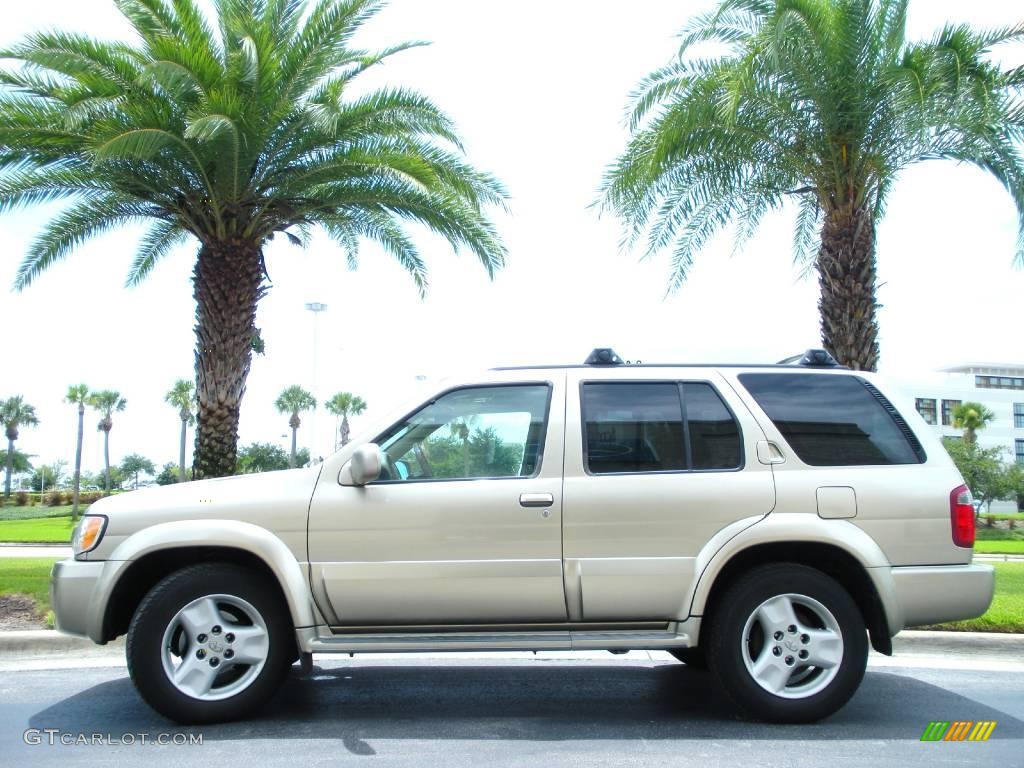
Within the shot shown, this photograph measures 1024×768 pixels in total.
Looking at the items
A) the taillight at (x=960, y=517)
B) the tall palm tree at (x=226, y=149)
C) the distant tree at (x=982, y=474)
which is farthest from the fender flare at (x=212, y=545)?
the distant tree at (x=982, y=474)

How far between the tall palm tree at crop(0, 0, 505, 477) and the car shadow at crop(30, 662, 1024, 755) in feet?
22.9

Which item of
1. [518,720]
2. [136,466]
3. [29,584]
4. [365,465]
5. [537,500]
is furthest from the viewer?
[136,466]

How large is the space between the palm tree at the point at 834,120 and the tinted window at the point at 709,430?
6197 mm

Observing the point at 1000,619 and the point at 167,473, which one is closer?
the point at 1000,619

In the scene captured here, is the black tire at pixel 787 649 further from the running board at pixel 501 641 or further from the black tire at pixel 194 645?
the black tire at pixel 194 645

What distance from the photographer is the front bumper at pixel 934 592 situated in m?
4.95

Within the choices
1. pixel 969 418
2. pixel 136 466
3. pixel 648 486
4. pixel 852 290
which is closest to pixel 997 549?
pixel 852 290

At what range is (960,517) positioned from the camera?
5004mm

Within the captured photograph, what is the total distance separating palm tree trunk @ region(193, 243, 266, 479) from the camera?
12.3 m

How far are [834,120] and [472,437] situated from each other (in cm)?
852

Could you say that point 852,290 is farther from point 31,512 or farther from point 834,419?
point 31,512

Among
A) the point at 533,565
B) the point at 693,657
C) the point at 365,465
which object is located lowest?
the point at 693,657

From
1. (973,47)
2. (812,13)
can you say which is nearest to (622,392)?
(812,13)

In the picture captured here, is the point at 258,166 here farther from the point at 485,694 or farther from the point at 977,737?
the point at 977,737
